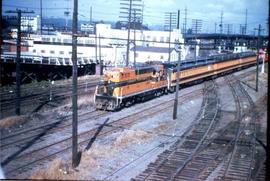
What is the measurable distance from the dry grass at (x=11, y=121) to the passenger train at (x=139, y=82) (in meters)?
5.12

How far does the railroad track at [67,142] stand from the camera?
41.7ft

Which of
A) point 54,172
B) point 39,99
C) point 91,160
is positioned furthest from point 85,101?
point 54,172

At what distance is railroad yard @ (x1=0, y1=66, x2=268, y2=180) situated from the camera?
1226cm

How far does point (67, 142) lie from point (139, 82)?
31.6ft

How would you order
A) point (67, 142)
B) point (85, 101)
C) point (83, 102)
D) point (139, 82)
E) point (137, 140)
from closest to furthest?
point (67, 142) < point (137, 140) < point (139, 82) < point (83, 102) < point (85, 101)

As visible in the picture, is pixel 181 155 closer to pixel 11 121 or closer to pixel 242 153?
pixel 242 153

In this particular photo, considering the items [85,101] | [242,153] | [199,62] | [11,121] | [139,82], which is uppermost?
[199,62]

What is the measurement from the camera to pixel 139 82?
79.7ft

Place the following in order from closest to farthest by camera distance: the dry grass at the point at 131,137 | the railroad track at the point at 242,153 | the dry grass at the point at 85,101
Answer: the railroad track at the point at 242,153 → the dry grass at the point at 131,137 → the dry grass at the point at 85,101

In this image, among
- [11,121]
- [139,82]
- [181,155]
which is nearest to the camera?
[181,155]

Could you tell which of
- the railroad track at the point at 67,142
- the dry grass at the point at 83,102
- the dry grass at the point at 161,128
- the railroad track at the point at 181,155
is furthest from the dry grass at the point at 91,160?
the dry grass at the point at 83,102

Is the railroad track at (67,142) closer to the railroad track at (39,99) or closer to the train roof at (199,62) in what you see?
the railroad track at (39,99)

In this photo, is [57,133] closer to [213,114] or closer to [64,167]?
[64,167]

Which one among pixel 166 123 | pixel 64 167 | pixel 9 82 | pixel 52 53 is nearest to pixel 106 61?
pixel 52 53
